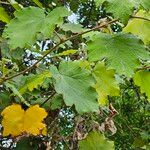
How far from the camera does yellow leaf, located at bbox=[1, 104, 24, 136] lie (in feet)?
4.91

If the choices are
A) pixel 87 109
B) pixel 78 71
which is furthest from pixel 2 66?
pixel 87 109

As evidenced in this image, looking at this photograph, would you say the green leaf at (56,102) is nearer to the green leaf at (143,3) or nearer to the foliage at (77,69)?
the foliage at (77,69)

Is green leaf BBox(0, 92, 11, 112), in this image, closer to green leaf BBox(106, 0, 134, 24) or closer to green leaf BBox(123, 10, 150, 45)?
green leaf BBox(123, 10, 150, 45)

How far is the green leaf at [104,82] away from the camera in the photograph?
1563 millimetres

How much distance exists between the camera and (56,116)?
2045 mm

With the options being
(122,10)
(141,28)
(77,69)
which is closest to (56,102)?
(77,69)

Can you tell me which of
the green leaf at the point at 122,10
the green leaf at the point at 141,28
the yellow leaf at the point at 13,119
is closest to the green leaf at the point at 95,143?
the yellow leaf at the point at 13,119

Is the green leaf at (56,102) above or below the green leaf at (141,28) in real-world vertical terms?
below

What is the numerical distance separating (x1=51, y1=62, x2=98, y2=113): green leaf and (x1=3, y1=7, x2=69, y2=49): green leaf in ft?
0.54

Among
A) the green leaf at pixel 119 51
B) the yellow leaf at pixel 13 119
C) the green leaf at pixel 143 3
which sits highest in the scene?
the green leaf at pixel 143 3

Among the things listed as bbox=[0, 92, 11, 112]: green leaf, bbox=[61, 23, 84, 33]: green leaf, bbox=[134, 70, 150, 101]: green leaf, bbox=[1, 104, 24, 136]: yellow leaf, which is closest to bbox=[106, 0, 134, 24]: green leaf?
bbox=[134, 70, 150, 101]: green leaf

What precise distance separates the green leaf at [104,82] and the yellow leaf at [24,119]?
0.75 ft

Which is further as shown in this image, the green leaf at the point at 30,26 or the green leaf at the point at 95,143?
the green leaf at the point at 95,143

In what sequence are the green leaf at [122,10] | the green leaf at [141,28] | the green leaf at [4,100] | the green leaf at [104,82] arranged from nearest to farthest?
the green leaf at [122,10], the green leaf at [141,28], the green leaf at [104,82], the green leaf at [4,100]
